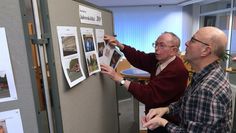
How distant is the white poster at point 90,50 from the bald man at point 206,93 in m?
0.49

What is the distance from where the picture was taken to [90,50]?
1234 mm

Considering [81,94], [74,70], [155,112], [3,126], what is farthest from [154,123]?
[3,126]

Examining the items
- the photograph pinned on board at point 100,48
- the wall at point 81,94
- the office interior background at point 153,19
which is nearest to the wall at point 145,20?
the office interior background at point 153,19

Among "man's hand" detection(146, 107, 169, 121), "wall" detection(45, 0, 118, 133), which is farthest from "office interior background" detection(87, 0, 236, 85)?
"man's hand" detection(146, 107, 169, 121)

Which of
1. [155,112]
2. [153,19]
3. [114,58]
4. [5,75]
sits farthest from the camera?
[153,19]

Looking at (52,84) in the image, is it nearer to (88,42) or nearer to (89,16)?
(88,42)

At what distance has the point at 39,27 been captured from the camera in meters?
0.80

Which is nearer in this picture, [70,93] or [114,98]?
[70,93]

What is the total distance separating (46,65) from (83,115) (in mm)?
460

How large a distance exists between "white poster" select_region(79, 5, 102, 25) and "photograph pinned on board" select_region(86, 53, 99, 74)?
22cm

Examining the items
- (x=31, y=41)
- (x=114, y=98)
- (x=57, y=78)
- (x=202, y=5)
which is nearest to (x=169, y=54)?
(x=114, y=98)

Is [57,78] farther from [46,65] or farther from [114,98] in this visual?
[114,98]

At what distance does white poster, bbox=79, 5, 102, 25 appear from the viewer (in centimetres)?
117

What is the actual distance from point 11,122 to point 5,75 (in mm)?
191
